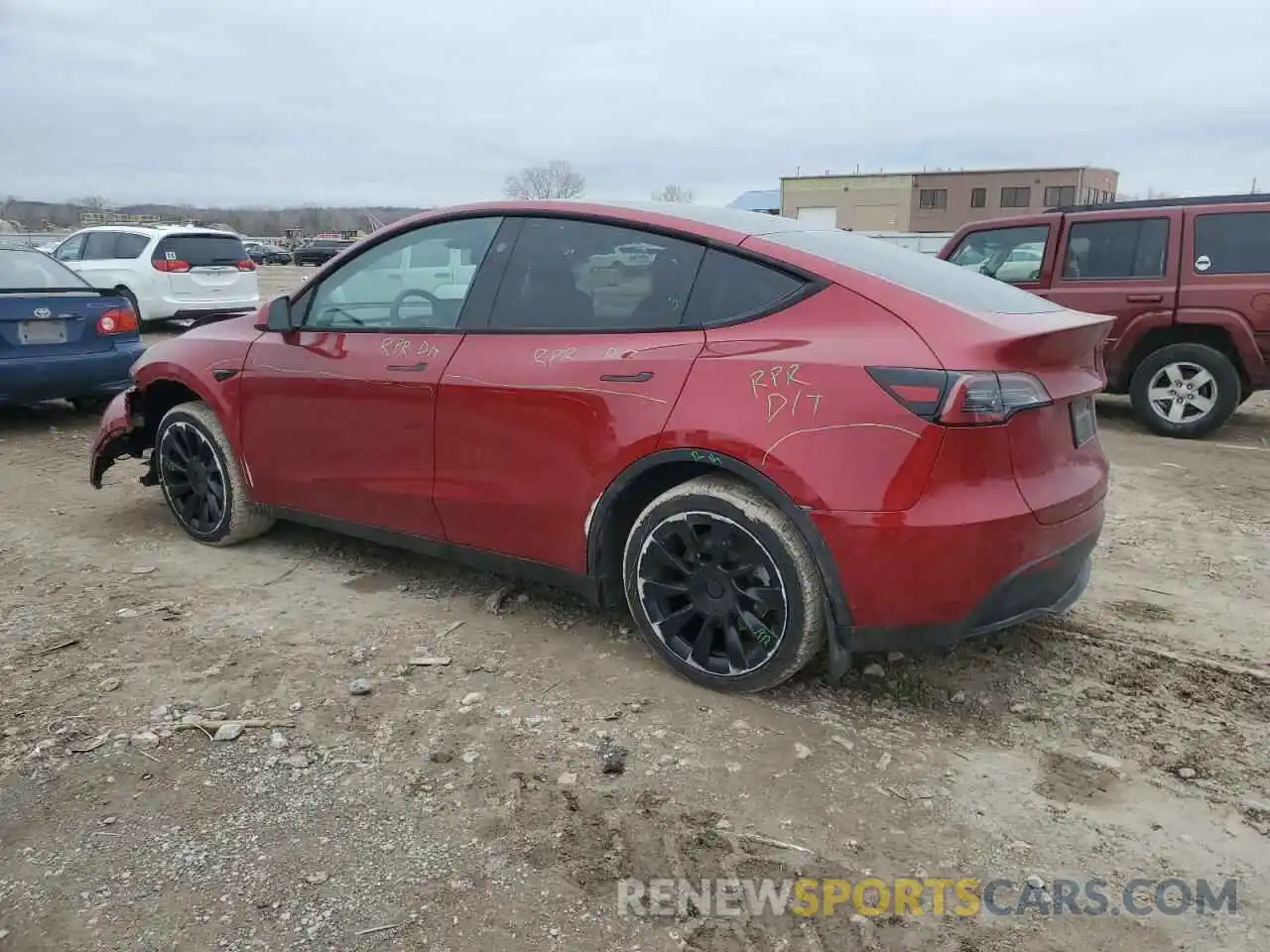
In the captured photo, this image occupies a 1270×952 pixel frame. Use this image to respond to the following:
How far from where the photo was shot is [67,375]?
7223mm

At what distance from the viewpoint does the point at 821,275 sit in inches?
115

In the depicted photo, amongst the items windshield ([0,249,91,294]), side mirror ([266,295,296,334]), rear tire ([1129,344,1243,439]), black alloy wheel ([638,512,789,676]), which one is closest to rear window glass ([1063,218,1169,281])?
rear tire ([1129,344,1243,439])

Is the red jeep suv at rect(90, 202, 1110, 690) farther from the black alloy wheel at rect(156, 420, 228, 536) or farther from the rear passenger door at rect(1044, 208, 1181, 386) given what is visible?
the rear passenger door at rect(1044, 208, 1181, 386)

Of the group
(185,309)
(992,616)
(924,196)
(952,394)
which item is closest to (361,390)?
(952,394)

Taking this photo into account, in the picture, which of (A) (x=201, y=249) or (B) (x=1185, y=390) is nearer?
(B) (x=1185, y=390)

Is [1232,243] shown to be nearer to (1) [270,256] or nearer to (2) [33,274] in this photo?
(2) [33,274]

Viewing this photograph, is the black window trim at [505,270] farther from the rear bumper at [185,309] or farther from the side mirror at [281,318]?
the rear bumper at [185,309]

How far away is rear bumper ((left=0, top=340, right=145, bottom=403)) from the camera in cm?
693

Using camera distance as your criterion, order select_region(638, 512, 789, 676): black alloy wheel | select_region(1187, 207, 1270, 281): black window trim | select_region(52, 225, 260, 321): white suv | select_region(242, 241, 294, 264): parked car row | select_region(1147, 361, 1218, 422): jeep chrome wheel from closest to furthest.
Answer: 1. select_region(638, 512, 789, 676): black alloy wheel
2. select_region(1187, 207, 1270, 281): black window trim
3. select_region(1147, 361, 1218, 422): jeep chrome wheel
4. select_region(52, 225, 260, 321): white suv
5. select_region(242, 241, 294, 264): parked car row

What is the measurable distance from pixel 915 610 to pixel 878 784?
50cm

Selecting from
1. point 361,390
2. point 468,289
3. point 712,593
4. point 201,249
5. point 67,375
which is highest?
point 201,249

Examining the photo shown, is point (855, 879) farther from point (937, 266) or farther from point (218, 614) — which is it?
point (218, 614)

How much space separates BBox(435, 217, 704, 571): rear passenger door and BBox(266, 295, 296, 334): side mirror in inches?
39.9

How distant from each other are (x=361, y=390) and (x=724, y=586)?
1.73 m
